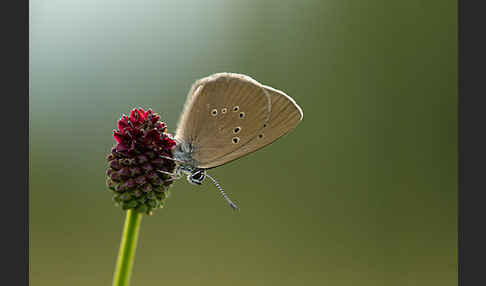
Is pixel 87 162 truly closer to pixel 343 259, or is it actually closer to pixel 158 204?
pixel 343 259

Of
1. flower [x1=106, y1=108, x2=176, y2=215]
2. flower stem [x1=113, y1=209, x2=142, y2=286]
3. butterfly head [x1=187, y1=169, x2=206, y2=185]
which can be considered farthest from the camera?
butterfly head [x1=187, y1=169, x2=206, y2=185]

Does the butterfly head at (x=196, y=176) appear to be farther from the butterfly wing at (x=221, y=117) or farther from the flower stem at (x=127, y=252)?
the flower stem at (x=127, y=252)

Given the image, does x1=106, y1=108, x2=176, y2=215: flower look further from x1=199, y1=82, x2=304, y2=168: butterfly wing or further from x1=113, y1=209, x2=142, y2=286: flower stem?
x1=199, y1=82, x2=304, y2=168: butterfly wing

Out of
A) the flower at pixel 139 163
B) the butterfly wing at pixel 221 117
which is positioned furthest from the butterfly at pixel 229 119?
the flower at pixel 139 163

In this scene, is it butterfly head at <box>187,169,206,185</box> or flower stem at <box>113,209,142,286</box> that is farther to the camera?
butterfly head at <box>187,169,206,185</box>

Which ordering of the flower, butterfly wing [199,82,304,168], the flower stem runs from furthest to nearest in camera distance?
butterfly wing [199,82,304,168] → the flower → the flower stem

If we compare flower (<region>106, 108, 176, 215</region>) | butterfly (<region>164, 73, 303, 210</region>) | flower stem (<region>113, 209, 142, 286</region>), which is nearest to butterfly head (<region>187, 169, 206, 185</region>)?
butterfly (<region>164, 73, 303, 210</region>)
